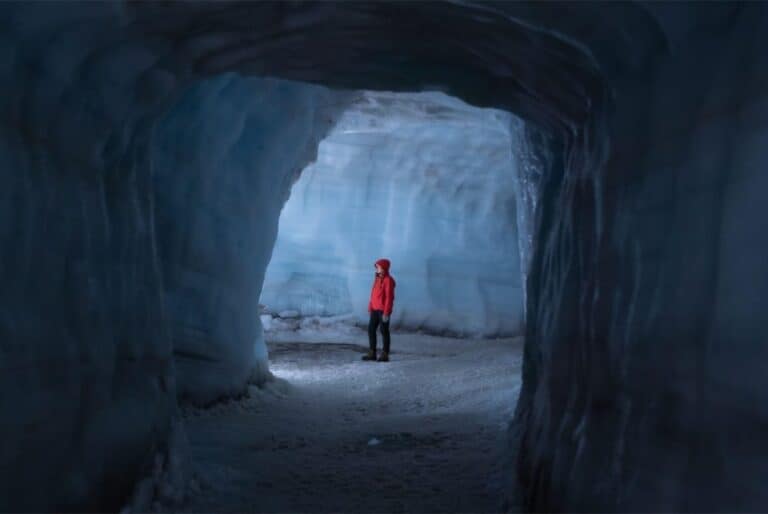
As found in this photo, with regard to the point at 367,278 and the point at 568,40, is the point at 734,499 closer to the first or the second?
the point at 568,40

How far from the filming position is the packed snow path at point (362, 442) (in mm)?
3686

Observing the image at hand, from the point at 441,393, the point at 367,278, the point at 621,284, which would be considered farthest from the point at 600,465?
the point at 367,278

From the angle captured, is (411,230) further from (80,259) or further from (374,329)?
(80,259)

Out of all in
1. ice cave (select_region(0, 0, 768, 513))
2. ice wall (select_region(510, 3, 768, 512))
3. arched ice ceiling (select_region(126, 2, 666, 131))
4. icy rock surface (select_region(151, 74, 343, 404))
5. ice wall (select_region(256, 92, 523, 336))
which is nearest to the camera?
ice wall (select_region(510, 3, 768, 512))

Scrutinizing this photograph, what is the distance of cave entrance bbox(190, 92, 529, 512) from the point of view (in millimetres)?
5852

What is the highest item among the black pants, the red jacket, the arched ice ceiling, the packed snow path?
the arched ice ceiling

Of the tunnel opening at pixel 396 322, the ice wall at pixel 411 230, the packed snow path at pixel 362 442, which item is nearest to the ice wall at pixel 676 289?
the packed snow path at pixel 362 442

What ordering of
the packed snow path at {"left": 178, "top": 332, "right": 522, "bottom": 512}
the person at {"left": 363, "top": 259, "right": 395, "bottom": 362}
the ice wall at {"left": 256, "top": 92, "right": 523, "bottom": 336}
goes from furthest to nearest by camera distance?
the ice wall at {"left": 256, "top": 92, "right": 523, "bottom": 336} < the person at {"left": 363, "top": 259, "right": 395, "bottom": 362} < the packed snow path at {"left": 178, "top": 332, "right": 522, "bottom": 512}

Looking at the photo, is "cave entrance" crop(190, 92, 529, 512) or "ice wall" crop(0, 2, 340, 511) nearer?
"ice wall" crop(0, 2, 340, 511)

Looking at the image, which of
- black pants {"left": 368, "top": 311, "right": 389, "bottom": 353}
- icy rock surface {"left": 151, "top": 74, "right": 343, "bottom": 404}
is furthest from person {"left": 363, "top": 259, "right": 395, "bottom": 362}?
icy rock surface {"left": 151, "top": 74, "right": 343, "bottom": 404}

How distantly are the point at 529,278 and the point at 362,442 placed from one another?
149cm

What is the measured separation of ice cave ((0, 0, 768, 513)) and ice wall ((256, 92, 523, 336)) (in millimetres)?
7714

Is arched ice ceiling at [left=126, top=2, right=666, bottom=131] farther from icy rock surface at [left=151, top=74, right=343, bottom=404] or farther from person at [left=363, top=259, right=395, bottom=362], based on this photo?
person at [left=363, top=259, right=395, bottom=362]

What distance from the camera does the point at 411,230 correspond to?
14.2 m
